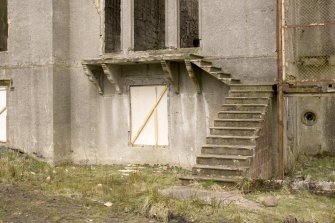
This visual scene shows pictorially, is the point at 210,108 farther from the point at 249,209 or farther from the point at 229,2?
the point at 249,209

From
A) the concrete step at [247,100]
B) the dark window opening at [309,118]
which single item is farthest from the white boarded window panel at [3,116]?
the dark window opening at [309,118]

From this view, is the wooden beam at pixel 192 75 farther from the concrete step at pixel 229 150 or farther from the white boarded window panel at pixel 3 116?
the white boarded window panel at pixel 3 116

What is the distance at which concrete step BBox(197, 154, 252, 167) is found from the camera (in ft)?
29.9

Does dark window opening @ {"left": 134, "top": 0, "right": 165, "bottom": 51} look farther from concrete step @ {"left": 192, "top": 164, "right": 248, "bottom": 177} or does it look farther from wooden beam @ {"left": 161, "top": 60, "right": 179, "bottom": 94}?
concrete step @ {"left": 192, "top": 164, "right": 248, "bottom": 177}

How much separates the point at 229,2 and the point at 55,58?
5.32m

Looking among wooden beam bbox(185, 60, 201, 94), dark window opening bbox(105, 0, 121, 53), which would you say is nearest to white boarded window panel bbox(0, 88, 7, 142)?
dark window opening bbox(105, 0, 121, 53)

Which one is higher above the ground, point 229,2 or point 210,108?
point 229,2

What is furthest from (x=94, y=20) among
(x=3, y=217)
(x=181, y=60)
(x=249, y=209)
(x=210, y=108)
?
(x=249, y=209)

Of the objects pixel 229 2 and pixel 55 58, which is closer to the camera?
pixel 229 2

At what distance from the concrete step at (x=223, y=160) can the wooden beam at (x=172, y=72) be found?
317cm

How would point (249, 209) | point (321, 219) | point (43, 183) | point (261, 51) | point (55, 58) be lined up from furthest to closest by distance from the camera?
1. point (55, 58)
2. point (261, 51)
3. point (43, 183)
4. point (249, 209)
5. point (321, 219)

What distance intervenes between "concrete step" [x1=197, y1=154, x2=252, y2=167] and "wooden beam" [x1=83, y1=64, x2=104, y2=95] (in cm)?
493

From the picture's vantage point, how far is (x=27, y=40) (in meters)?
13.9

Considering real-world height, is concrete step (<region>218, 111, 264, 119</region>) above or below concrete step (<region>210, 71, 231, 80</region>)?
below
